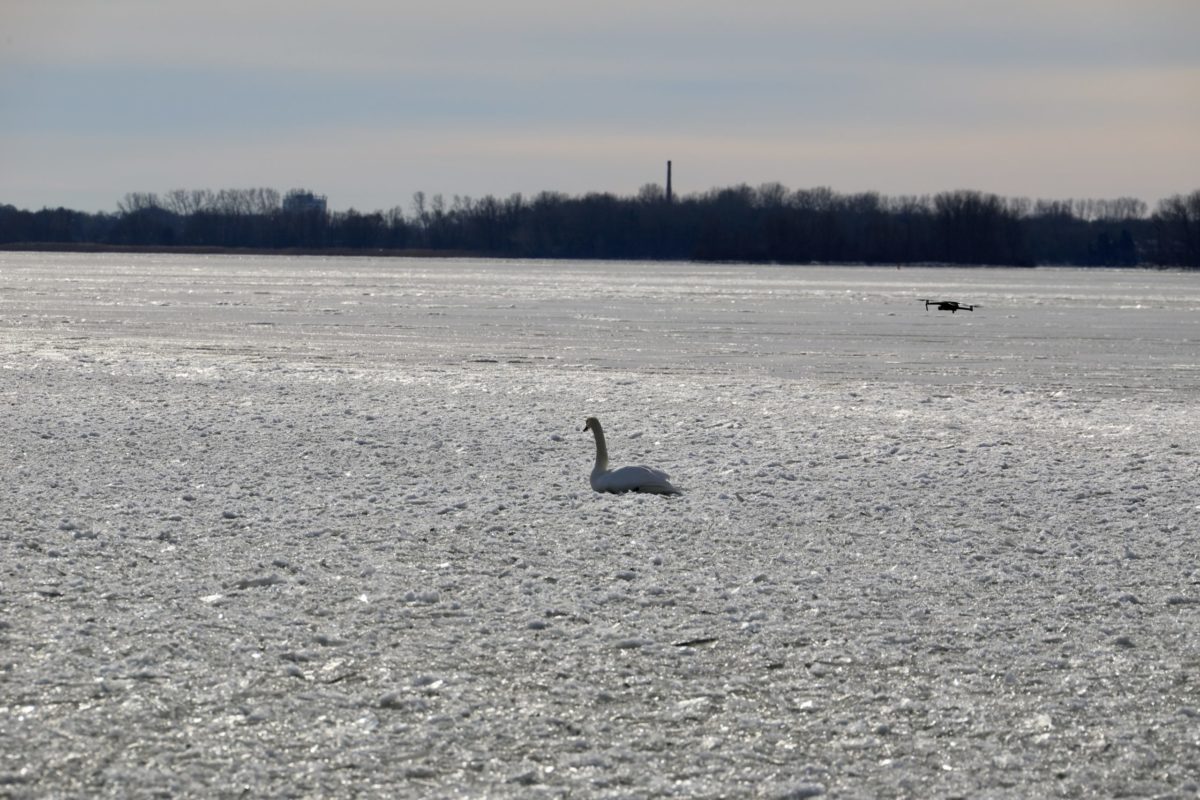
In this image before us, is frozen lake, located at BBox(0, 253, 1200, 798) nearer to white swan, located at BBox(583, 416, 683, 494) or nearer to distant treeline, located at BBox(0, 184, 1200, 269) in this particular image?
white swan, located at BBox(583, 416, 683, 494)

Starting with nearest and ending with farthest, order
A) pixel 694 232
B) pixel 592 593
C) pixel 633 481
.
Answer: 1. pixel 592 593
2. pixel 633 481
3. pixel 694 232

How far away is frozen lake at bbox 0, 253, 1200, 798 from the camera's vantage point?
13.9ft

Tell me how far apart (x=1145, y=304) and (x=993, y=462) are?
1200 inches

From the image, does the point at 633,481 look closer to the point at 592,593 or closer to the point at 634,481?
the point at 634,481

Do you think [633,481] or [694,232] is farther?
[694,232]

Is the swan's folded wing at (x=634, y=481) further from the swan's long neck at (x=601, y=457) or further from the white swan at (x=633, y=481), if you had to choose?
the swan's long neck at (x=601, y=457)

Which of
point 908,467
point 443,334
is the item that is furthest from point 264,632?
point 443,334

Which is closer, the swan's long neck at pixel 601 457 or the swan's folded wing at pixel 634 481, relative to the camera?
the swan's folded wing at pixel 634 481

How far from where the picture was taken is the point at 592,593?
610cm

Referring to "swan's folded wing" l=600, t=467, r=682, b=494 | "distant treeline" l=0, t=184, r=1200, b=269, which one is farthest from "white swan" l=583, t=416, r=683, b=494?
"distant treeline" l=0, t=184, r=1200, b=269

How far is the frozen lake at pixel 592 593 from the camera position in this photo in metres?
4.23

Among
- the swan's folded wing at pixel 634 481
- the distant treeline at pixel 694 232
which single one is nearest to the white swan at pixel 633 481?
the swan's folded wing at pixel 634 481

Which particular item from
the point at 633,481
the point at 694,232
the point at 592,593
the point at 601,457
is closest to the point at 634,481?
the point at 633,481

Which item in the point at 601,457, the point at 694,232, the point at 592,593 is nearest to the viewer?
the point at 592,593
